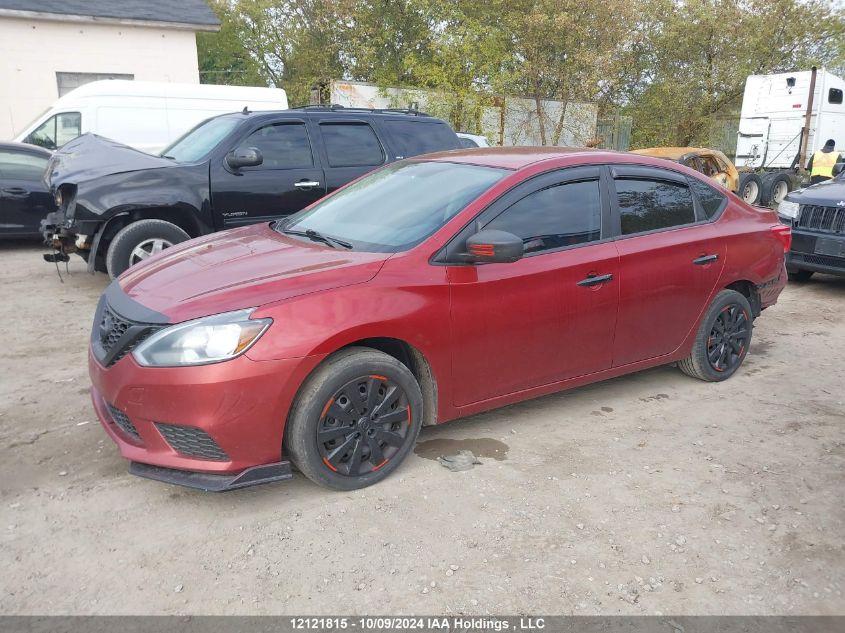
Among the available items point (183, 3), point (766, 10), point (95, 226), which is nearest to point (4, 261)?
point (95, 226)

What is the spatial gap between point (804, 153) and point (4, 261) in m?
16.0

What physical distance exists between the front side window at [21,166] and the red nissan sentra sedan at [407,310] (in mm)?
6492

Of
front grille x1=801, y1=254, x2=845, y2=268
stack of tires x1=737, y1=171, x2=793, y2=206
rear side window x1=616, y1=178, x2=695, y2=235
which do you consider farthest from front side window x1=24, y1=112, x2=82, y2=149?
stack of tires x1=737, y1=171, x2=793, y2=206

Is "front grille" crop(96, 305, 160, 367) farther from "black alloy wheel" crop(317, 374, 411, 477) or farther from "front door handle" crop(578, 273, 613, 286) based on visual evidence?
"front door handle" crop(578, 273, 613, 286)

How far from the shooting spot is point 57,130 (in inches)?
455

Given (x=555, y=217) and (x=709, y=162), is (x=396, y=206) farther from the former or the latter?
(x=709, y=162)

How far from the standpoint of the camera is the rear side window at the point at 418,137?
7.90m

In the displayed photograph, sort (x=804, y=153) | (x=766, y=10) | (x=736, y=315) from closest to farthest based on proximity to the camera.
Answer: (x=736, y=315), (x=804, y=153), (x=766, y=10)

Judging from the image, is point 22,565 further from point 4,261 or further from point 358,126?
point 4,261

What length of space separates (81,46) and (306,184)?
13.4 metres

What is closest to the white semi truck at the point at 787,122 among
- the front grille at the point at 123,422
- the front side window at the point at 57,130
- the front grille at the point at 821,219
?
the front grille at the point at 821,219

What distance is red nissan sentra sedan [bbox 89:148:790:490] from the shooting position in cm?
305

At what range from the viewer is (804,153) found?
51.6 ft

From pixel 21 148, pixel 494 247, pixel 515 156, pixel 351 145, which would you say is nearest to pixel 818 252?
pixel 515 156
